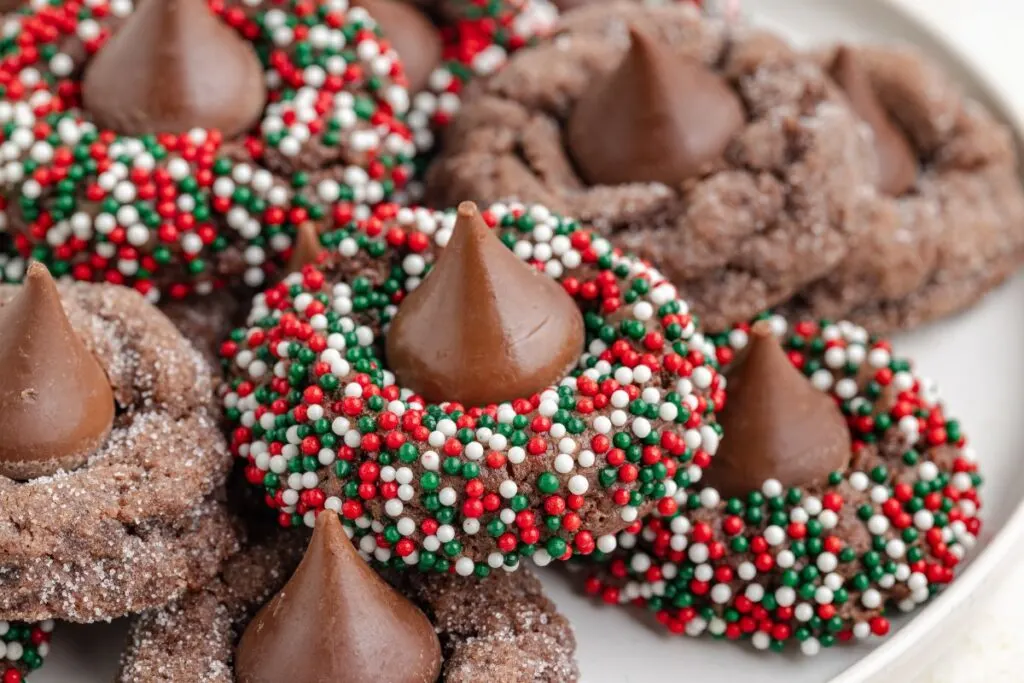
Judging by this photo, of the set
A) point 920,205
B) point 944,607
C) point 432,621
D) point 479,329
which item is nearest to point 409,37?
point 479,329

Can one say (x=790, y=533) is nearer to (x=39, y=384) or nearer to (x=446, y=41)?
(x=39, y=384)

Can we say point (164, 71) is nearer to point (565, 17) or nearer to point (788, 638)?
point (565, 17)

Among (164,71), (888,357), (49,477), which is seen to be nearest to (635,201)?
(888,357)

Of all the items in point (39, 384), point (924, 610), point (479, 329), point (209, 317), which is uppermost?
point (479, 329)

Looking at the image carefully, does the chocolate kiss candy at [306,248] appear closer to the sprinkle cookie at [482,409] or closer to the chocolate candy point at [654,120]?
the sprinkle cookie at [482,409]

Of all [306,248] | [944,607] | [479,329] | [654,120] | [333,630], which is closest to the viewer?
[333,630]

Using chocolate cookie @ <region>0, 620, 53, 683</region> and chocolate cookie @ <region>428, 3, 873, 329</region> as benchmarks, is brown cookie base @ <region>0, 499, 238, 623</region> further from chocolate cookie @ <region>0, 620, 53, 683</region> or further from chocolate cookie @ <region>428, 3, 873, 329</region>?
chocolate cookie @ <region>428, 3, 873, 329</region>

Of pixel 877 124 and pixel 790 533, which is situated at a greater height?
pixel 877 124
